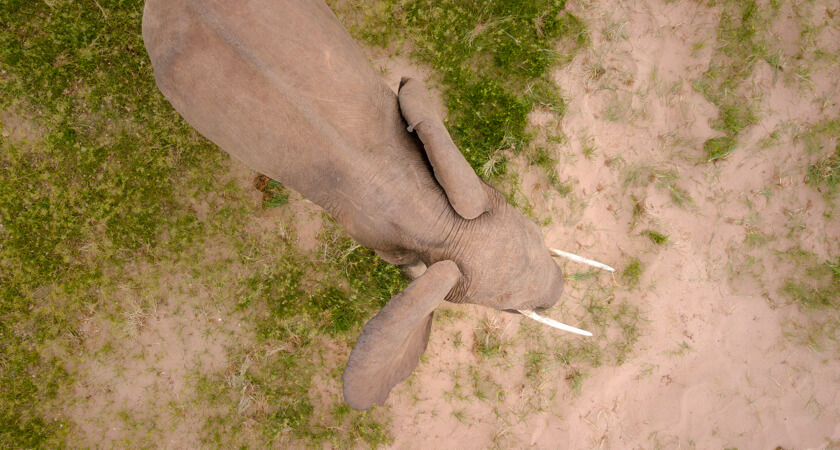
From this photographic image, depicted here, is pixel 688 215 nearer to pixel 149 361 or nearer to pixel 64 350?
pixel 149 361

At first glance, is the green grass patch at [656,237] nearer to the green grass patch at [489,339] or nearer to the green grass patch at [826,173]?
the green grass patch at [826,173]

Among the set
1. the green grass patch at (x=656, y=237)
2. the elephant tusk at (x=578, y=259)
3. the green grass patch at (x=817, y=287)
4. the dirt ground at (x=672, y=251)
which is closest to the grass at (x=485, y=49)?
the dirt ground at (x=672, y=251)

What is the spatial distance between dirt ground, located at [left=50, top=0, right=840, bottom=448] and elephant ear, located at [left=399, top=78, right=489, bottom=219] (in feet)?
6.12

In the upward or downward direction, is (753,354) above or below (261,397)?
above

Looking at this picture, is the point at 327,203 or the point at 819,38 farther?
the point at 819,38

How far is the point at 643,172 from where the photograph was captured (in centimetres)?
521

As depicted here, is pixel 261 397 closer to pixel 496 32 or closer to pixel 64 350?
pixel 64 350

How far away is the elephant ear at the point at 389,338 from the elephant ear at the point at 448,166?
45 centimetres

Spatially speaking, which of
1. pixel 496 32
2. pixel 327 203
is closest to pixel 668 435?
pixel 327 203

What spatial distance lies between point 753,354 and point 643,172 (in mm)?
2291

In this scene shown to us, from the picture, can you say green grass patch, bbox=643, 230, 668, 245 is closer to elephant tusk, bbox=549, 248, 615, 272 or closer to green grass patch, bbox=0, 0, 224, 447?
elephant tusk, bbox=549, 248, 615, 272

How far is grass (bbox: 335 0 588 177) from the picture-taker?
522 cm

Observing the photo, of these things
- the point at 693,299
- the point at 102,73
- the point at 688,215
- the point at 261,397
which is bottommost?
the point at 261,397

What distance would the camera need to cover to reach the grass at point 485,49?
17.1 ft
